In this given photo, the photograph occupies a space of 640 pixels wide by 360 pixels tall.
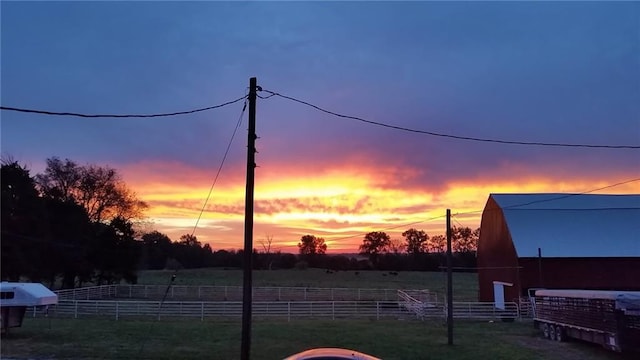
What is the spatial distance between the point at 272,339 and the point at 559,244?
26.2m

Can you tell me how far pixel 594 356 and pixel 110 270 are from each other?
51.1 metres

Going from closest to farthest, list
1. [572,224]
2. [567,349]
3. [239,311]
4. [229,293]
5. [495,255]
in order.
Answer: [567,349], [239,311], [572,224], [495,255], [229,293]

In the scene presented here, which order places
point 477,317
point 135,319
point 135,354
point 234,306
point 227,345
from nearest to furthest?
point 135,354 → point 227,345 → point 135,319 → point 477,317 → point 234,306

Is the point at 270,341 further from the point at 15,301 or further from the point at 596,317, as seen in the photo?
the point at 596,317

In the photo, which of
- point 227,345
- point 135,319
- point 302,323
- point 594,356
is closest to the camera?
point 594,356

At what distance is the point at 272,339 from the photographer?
22266mm

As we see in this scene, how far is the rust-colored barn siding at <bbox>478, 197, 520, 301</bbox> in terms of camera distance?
39844 mm

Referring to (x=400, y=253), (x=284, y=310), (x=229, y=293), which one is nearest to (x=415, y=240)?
(x=400, y=253)

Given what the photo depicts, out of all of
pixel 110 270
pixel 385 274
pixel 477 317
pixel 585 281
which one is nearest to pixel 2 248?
pixel 110 270

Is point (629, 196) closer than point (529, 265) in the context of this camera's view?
No

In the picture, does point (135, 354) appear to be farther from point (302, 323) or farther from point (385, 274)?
point (385, 274)

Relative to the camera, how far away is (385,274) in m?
89.8

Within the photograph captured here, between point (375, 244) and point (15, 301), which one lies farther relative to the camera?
point (375, 244)

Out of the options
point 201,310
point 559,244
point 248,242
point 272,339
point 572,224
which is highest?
point 572,224
